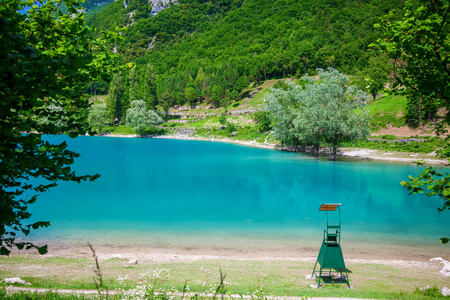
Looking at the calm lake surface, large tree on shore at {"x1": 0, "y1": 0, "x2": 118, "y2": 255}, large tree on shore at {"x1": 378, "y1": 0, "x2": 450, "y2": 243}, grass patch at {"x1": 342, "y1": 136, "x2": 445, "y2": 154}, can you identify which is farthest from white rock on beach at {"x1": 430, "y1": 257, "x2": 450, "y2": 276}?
grass patch at {"x1": 342, "y1": 136, "x2": 445, "y2": 154}

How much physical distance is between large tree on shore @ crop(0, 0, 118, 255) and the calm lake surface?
1242cm

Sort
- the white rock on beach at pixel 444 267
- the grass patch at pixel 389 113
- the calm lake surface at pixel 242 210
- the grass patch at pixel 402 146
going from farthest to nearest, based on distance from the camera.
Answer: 1. the grass patch at pixel 389 113
2. the grass patch at pixel 402 146
3. the calm lake surface at pixel 242 210
4. the white rock on beach at pixel 444 267

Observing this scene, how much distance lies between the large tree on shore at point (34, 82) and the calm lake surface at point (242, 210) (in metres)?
12.4

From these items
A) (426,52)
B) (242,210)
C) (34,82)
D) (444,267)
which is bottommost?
(242,210)

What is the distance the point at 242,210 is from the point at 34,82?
→ 69.9ft

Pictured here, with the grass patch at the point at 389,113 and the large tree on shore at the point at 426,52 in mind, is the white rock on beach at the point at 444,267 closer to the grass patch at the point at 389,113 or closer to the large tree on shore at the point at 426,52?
the large tree on shore at the point at 426,52

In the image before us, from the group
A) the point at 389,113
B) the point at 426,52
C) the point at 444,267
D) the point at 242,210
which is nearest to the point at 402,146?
the point at 389,113

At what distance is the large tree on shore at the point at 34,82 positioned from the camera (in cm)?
337

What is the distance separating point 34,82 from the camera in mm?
3562

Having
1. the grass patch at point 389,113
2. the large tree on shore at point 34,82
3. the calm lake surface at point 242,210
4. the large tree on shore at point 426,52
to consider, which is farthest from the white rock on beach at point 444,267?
the grass patch at point 389,113

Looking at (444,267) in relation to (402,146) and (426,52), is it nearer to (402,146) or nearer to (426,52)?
(426,52)

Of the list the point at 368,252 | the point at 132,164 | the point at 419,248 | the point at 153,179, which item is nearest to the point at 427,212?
the point at 419,248

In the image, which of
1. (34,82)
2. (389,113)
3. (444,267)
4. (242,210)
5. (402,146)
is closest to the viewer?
(34,82)

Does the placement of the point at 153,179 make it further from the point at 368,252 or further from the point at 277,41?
the point at 277,41
